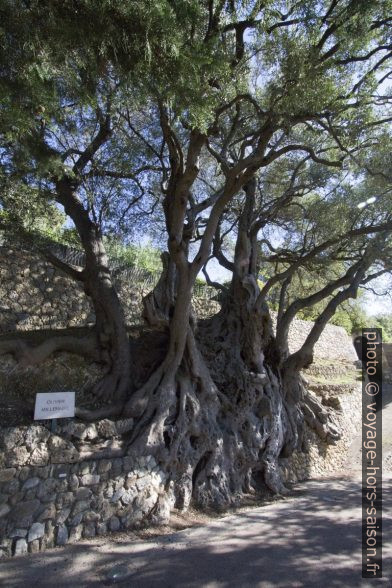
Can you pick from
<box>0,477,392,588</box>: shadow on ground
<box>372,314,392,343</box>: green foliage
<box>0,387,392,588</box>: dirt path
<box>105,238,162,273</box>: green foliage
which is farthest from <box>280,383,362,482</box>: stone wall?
<box>372,314,392,343</box>: green foliage

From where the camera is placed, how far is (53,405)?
5582 mm

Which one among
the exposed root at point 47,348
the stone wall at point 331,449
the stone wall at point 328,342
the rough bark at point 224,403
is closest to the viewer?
the rough bark at point 224,403

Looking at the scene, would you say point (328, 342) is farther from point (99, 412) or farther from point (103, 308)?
point (99, 412)

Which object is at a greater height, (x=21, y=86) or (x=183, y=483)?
(x=21, y=86)

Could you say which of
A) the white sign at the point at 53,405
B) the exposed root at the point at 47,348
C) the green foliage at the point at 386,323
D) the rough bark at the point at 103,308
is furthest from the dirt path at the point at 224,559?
the green foliage at the point at 386,323

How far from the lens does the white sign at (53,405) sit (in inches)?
215

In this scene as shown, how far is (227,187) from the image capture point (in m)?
7.16

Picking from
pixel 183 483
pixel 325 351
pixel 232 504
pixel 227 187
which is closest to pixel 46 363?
pixel 183 483

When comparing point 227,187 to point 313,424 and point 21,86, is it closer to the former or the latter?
point 21,86

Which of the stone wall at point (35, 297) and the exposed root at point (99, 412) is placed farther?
the stone wall at point (35, 297)

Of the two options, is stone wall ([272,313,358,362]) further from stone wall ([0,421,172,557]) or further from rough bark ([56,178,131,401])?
stone wall ([0,421,172,557])

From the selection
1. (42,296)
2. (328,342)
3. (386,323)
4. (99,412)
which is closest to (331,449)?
(99,412)

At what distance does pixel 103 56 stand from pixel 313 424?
379 inches

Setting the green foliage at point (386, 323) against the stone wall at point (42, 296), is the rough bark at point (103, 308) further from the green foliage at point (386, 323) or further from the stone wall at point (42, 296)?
the green foliage at point (386, 323)
